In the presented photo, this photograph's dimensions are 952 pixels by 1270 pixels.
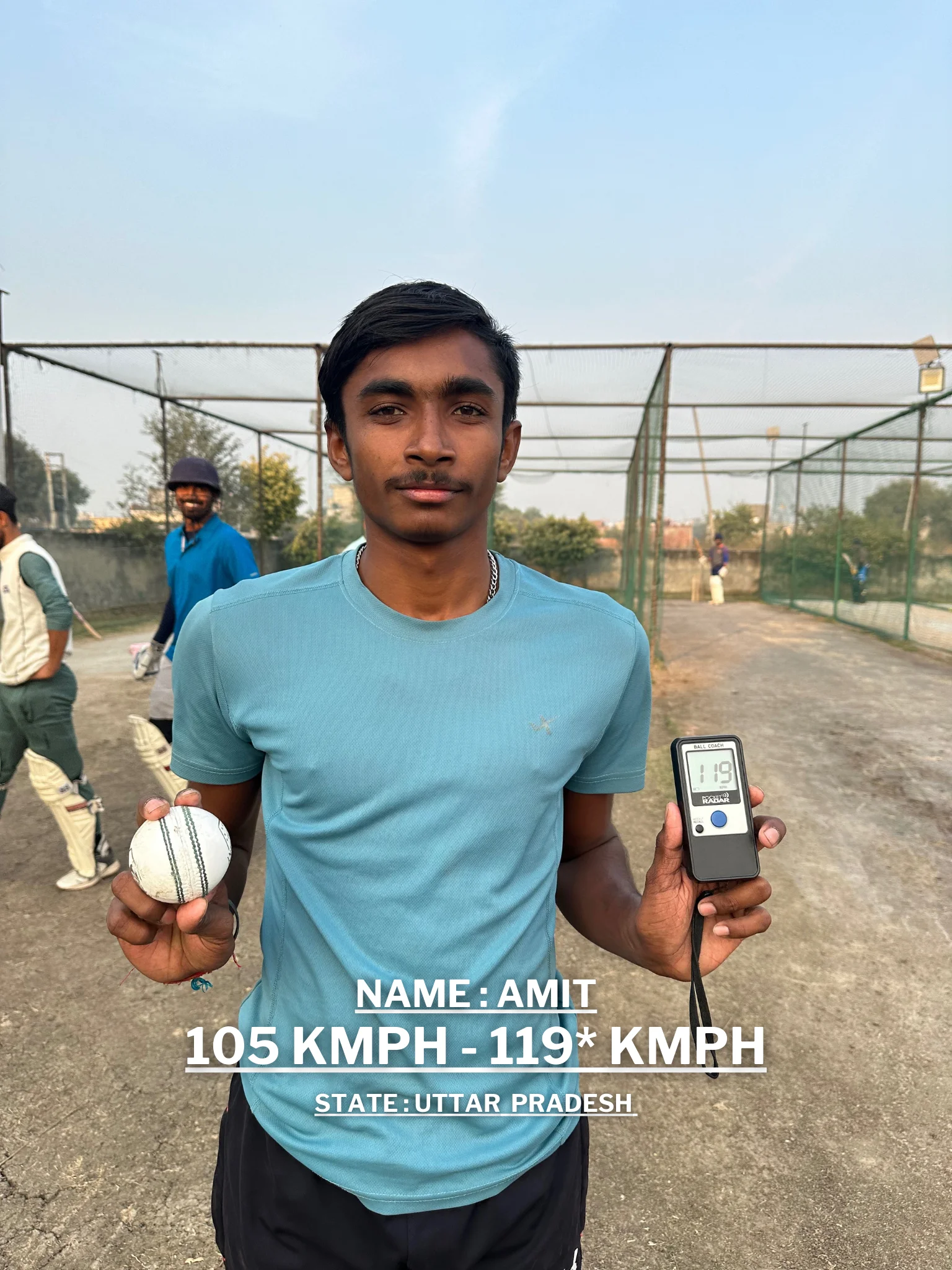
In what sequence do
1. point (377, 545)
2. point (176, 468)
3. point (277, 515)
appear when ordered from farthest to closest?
point (277, 515), point (176, 468), point (377, 545)

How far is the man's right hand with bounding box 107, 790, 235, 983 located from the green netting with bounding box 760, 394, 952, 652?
11.6 meters

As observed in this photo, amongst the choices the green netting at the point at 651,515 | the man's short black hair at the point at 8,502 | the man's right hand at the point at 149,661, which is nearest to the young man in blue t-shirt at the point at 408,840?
the man's short black hair at the point at 8,502

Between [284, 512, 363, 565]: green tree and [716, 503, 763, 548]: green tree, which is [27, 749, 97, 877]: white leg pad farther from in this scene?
[716, 503, 763, 548]: green tree

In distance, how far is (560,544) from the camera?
20.0 meters

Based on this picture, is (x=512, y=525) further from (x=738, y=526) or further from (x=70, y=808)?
(x=70, y=808)

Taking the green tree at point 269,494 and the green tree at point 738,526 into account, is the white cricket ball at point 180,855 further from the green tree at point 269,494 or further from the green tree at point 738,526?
the green tree at point 738,526

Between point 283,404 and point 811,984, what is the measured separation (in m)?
10.7

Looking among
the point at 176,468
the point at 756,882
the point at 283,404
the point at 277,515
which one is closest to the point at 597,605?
the point at 756,882

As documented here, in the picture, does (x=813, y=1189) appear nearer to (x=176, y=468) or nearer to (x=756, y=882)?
(x=756, y=882)

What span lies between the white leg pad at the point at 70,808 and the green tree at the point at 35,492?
932 centimetres

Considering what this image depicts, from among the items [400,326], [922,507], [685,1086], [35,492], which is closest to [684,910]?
[400,326]

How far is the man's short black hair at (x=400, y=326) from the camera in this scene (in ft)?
3.79

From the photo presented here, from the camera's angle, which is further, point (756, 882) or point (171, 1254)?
point (171, 1254)

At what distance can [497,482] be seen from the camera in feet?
4.29
